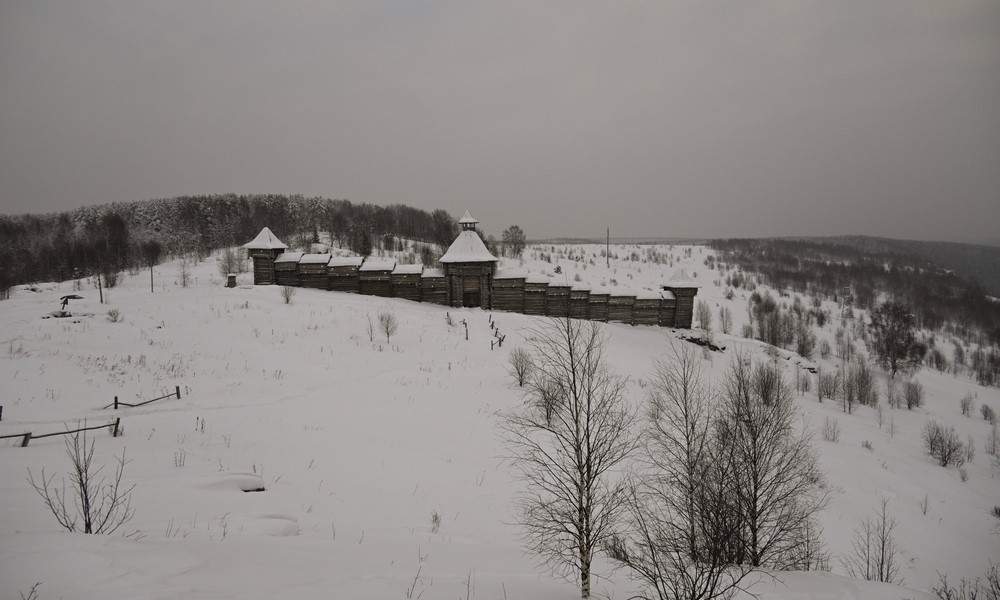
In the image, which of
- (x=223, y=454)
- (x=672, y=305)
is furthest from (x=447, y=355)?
(x=672, y=305)

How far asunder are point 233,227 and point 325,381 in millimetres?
67903

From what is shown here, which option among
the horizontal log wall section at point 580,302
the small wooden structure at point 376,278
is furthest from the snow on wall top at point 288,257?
the horizontal log wall section at point 580,302

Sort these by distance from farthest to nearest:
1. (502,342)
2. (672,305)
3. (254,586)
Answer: (672,305)
(502,342)
(254,586)

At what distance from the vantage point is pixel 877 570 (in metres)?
11.4

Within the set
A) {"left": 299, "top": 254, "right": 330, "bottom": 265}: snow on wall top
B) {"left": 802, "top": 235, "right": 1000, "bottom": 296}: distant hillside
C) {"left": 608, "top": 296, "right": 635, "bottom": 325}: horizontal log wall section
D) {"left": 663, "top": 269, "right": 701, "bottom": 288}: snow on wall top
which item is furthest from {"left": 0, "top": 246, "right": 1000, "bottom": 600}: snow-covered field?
{"left": 802, "top": 235, "right": 1000, "bottom": 296}: distant hillside

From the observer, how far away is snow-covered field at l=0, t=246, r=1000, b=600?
525cm

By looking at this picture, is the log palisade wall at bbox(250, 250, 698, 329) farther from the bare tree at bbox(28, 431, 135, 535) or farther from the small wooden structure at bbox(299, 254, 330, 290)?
the bare tree at bbox(28, 431, 135, 535)

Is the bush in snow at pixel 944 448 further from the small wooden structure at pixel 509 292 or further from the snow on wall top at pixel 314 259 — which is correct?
the snow on wall top at pixel 314 259

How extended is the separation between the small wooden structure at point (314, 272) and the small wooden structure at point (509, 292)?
14664 millimetres

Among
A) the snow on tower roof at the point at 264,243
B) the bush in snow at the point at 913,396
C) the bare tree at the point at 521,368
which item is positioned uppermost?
the snow on tower roof at the point at 264,243

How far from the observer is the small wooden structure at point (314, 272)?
34.6 m

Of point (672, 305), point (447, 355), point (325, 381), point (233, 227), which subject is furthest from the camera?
point (233, 227)

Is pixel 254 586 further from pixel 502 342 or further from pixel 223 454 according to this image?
pixel 502 342

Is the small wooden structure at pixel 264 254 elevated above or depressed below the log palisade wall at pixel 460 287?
above
